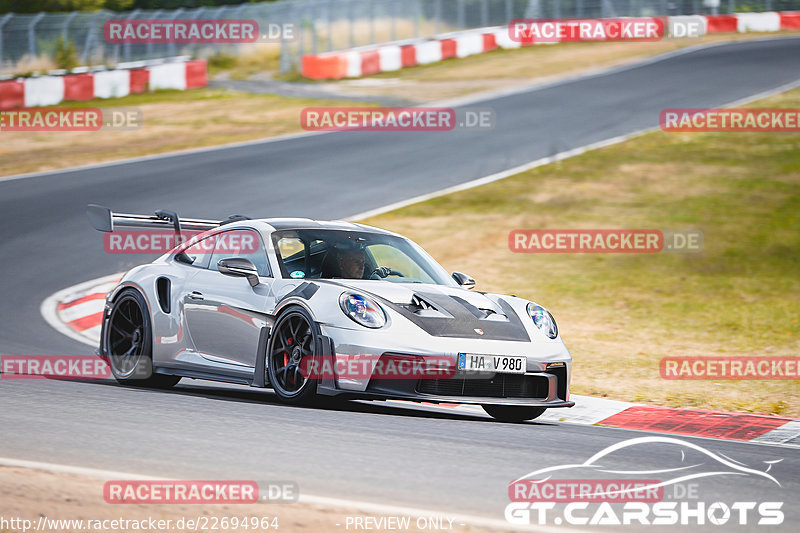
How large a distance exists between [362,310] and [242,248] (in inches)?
59.5

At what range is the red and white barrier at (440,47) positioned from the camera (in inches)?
1395

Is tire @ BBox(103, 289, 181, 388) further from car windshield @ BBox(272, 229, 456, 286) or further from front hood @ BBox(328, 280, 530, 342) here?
front hood @ BBox(328, 280, 530, 342)

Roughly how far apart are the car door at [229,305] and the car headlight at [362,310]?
2.15 ft

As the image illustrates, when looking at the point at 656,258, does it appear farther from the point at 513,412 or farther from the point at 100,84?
the point at 100,84

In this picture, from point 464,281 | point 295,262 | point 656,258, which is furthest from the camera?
point 656,258

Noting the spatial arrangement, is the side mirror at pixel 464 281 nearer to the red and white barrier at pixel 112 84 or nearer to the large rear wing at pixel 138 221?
the large rear wing at pixel 138 221

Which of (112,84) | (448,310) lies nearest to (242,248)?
(448,310)

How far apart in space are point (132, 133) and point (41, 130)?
6.71 ft

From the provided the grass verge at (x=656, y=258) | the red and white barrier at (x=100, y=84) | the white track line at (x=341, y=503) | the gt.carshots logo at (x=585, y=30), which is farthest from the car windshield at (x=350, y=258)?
the gt.carshots logo at (x=585, y=30)

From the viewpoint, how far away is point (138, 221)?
9078mm

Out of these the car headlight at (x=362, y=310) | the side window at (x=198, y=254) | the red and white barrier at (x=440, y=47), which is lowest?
the car headlight at (x=362, y=310)

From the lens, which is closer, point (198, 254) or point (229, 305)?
point (229, 305)

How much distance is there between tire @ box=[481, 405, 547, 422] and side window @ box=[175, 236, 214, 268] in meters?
2.39

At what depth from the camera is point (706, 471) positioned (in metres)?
6.04
